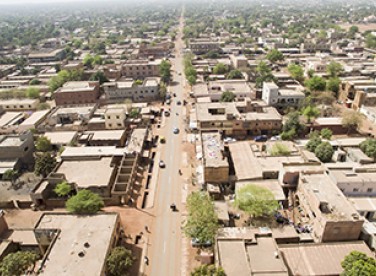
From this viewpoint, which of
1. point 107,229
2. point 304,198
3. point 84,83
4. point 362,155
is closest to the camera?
point 107,229

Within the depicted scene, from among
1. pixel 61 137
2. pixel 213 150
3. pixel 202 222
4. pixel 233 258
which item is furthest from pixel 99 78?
pixel 233 258

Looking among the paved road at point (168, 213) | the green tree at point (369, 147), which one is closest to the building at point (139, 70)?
the paved road at point (168, 213)

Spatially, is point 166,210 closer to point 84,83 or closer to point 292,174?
point 292,174

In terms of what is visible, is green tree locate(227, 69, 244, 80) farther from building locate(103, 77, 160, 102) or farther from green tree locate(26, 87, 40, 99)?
green tree locate(26, 87, 40, 99)

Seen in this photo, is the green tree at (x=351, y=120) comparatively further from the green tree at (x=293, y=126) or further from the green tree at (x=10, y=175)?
the green tree at (x=10, y=175)

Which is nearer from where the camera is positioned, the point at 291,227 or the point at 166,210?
the point at 291,227

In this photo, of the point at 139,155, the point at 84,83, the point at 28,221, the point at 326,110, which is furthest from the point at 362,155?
the point at 84,83
